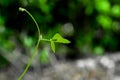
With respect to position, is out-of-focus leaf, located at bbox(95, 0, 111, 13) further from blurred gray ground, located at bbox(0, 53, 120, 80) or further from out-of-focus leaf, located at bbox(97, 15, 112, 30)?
blurred gray ground, located at bbox(0, 53, 120, 80)

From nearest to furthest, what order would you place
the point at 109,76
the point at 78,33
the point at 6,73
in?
the point at 109,76
the point at 6,73
the point at 78,33

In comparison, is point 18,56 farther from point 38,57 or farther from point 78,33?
point 78,33

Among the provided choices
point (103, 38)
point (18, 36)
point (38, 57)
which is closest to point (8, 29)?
point (18, 36)

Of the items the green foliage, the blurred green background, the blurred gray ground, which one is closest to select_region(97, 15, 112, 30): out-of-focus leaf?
the blurred green background

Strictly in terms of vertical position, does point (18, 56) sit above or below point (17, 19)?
below

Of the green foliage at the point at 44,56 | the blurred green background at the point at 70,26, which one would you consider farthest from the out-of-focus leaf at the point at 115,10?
the green foliage at the point at 44,56
